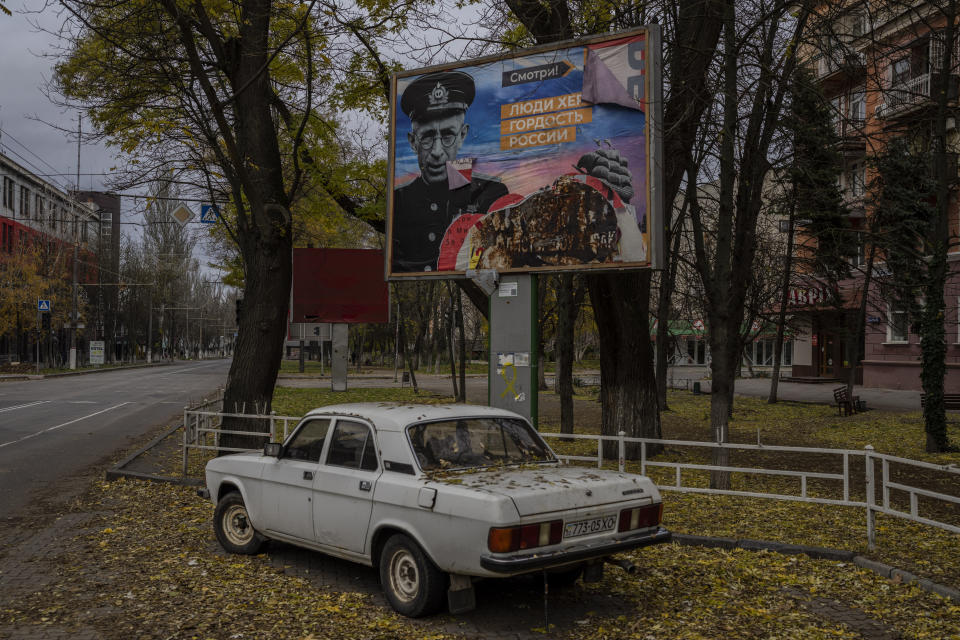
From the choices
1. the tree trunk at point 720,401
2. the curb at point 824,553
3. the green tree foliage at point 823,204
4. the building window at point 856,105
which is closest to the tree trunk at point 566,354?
the tree trunk at point 720,401

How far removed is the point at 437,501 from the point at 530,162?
6.64 meters

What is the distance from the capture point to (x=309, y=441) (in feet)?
22.6

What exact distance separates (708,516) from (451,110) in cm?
683

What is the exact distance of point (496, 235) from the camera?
11156 millimetres

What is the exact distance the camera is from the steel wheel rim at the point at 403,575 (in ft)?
18.4

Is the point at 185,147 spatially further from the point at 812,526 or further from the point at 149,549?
the point at 812,526

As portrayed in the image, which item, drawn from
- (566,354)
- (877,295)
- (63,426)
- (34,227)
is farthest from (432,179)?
(34,227)

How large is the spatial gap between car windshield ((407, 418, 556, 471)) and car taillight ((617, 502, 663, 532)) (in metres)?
0.97

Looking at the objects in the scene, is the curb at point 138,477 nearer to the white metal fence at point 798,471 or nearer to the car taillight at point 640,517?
the white metal fence at point 798,471

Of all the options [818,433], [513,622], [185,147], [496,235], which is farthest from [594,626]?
[818,433]

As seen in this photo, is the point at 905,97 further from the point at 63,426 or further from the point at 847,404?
the point at 63,426

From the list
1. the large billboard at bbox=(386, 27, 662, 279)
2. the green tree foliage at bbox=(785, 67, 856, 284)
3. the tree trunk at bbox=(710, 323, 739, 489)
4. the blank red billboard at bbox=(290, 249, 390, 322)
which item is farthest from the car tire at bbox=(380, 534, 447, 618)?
the blank red billboard at bbox=(290, 249, 390, 322)

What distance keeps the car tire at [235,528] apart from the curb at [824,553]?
13.8 feet

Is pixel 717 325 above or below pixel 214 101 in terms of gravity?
below
